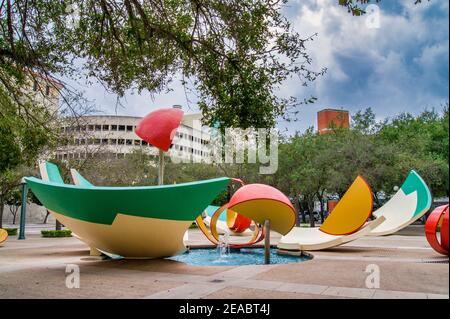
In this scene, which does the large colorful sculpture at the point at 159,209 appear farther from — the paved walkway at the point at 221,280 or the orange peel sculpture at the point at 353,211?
the paved walkway at the point at 221,280

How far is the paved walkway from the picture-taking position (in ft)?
23.3

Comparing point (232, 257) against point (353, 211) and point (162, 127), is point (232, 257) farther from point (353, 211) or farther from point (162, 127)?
point (162, 127)

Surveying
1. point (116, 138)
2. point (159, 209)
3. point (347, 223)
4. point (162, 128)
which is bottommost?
point (347, 223)

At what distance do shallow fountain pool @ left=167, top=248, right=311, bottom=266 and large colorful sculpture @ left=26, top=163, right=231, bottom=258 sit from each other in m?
2.72

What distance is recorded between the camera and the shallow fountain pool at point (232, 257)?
548 inches

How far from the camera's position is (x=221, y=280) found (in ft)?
28.2

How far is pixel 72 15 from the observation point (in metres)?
10.3

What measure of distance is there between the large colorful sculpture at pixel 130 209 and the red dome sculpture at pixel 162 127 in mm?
2036

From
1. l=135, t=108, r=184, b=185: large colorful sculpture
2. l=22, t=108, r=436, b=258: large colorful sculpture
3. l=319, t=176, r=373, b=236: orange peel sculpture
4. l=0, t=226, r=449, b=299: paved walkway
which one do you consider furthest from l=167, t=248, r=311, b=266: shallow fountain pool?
l=135, t=108, r=184, b=185: large colorful sculpture

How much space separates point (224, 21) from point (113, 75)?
358 cm

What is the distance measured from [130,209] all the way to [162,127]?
271 cm

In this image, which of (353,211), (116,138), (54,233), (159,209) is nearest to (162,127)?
(159,209)

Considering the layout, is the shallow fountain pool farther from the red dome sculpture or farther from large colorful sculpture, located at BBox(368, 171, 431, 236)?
large colorful sculpture, located at BBox(368, 171, 431, 236)
